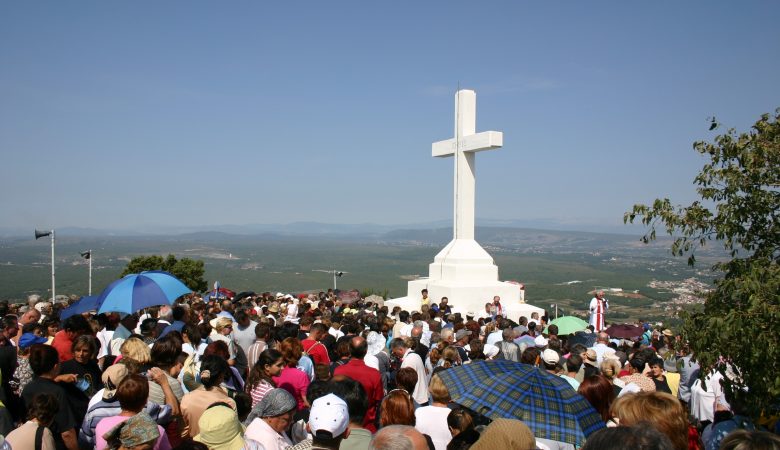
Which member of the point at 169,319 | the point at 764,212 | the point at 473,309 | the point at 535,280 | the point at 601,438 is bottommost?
the point at 535,280

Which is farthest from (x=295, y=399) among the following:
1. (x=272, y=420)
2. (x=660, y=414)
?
(x=660, y=414)

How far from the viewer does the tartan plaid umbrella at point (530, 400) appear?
4.39 m

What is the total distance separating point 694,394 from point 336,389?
4.43 m

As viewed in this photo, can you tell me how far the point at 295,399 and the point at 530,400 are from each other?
203 centimetres

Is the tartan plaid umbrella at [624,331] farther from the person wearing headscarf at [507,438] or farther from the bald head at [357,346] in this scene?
the person wearing headscarf at [507,438]

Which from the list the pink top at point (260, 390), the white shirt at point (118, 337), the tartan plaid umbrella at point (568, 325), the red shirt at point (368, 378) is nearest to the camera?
the pink top at point (260, 390)

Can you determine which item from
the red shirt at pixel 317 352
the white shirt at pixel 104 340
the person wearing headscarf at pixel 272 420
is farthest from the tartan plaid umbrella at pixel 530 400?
the white shirt at pixel 104 340

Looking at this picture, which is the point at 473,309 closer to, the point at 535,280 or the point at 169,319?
the point at 169,319

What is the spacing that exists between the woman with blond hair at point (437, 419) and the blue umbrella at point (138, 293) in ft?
18.2

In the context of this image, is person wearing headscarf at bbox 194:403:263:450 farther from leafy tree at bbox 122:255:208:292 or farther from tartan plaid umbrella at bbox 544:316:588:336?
leafy tree at bbox 122:255:208:292

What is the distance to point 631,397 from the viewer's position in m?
4.27

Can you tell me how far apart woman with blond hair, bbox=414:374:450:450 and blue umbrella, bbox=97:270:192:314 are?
5551 millimetres

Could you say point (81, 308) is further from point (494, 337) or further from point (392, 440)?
point (392, 440)

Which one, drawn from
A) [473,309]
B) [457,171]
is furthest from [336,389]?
[457,171]
